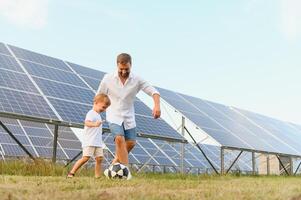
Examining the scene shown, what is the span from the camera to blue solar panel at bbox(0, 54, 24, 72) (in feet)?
41.7

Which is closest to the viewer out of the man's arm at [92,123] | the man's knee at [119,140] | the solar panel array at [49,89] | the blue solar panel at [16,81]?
the man's knee at [119,140]

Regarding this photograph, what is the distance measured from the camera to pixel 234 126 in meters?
19.8

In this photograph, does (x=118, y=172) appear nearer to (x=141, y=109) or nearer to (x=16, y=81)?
(x=16, y=81)

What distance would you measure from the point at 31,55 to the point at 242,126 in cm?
996

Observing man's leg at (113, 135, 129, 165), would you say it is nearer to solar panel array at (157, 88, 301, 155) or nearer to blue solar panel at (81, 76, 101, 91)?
blue solar panel at (81, 76, 101, 91)

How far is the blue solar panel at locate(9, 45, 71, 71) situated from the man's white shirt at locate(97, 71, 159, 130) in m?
A: 8.02

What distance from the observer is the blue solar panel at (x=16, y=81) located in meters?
11.6

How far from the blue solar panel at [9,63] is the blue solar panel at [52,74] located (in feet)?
1.01

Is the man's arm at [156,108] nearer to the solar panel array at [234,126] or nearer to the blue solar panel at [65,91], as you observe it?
the blue solar panel at [65,91]

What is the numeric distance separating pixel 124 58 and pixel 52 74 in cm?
793

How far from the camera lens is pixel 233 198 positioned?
390 cm

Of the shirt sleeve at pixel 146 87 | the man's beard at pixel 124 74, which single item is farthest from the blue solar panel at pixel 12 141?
the man's beard at pixel 124 74

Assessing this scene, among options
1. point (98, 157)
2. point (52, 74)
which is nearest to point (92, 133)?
point (98, 157)

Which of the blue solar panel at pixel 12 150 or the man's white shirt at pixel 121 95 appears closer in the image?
the man's white shirt at pixel 121 95
